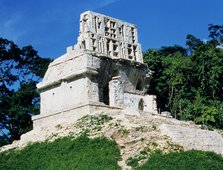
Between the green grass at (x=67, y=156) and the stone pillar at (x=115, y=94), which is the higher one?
the stone pillar at (x=115, y=94)

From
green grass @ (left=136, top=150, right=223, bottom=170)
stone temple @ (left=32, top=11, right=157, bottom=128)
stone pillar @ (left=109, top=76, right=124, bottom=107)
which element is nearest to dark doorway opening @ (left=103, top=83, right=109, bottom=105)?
stone temple @ (left=32, top=11, right=157, bottom=128)

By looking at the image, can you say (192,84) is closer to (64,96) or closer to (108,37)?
(108,37)

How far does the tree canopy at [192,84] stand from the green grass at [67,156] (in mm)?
13034

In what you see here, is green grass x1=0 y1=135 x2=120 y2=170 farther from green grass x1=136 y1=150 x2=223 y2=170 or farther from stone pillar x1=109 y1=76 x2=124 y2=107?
stone pillar x1=109 y1=76 x2=124 y2=107

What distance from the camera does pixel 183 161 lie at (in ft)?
79.6

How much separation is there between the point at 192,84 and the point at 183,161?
18.3 m

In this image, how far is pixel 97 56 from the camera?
3294 centimetres

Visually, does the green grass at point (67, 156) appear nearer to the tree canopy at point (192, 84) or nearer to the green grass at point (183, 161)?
the green grass at point (183, 161)

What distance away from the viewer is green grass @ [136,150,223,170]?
23969 millimetres

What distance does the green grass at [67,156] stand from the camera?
25.2 metres

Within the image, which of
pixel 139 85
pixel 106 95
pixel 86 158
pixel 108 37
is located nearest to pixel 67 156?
pixel 86 158

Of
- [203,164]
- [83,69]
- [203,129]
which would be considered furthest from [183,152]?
[83,69]

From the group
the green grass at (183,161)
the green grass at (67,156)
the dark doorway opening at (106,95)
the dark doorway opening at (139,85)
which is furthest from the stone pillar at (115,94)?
the green grass at (183,161)

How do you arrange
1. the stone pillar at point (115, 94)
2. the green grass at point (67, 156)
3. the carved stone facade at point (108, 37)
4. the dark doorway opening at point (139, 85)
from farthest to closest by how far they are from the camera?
the dark doorway opening at point (139, 85) → the carved stone facade at point (108, 37) → the stone pillar at point (115, 94) → the green grass at point (67, 156)
